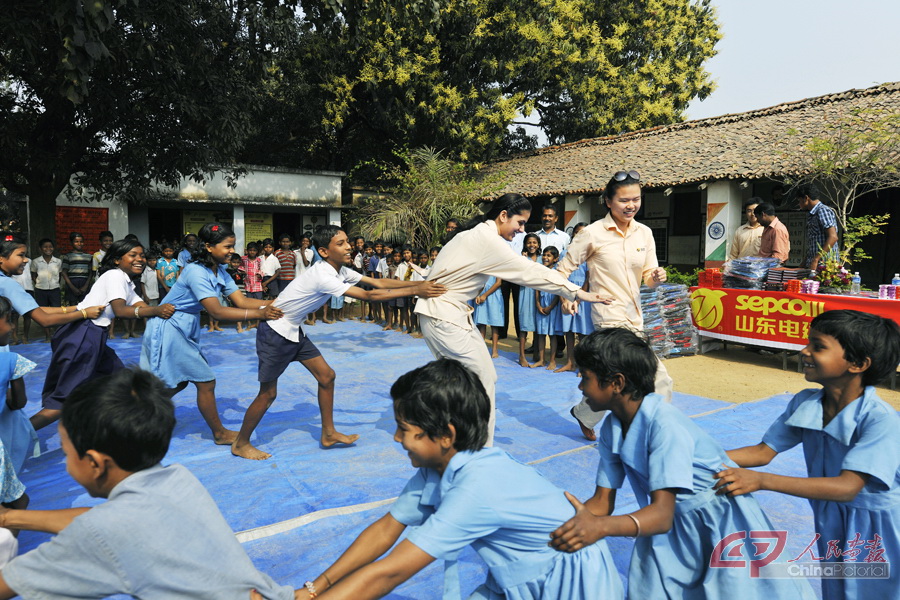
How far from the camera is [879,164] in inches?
364

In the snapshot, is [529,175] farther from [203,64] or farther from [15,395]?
[15,395]

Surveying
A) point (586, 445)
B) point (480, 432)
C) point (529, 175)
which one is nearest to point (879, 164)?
point (586, 445)

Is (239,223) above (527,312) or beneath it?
above

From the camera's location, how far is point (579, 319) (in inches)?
289

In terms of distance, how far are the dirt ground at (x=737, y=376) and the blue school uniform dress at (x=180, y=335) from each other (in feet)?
15.5

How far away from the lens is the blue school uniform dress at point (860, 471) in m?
1.89

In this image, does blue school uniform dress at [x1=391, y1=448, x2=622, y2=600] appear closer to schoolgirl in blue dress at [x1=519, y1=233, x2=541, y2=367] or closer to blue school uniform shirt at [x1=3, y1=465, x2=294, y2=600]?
blue school uniform shirt at [x1=3, y1=465, x2=294, y2=600]

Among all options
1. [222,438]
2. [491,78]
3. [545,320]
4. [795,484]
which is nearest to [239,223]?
[491,78]

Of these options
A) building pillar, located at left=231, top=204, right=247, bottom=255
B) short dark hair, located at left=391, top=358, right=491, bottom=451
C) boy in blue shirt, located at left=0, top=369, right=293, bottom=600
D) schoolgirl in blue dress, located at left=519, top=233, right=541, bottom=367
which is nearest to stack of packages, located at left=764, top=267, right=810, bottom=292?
schoolgirl in blue dress, located at left=519, top=233, right=541, bottom=367

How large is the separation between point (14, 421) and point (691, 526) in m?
3.29

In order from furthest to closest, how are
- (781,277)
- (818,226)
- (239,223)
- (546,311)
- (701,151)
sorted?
1. (239,223)
2. (701,151)
3. (546,311)
4. (781,277)
5. (818,226)

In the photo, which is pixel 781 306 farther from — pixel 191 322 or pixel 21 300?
pixel 21 300

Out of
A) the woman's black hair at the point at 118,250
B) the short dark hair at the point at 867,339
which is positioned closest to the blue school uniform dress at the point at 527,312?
the woman's black hair at the point at 118,250

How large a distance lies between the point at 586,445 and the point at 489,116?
14.7 m
